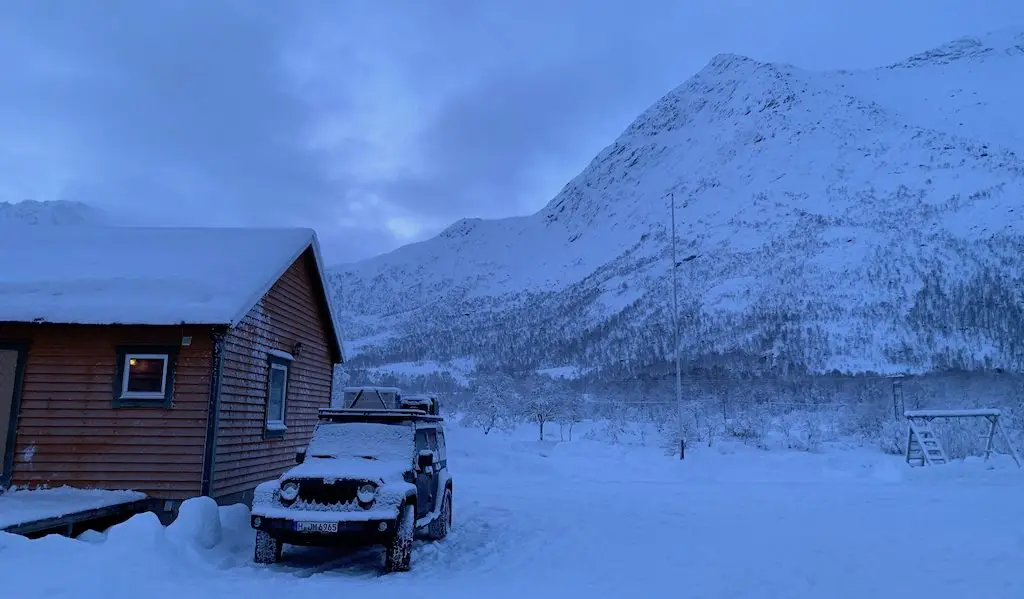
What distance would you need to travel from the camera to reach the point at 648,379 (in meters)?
62.8

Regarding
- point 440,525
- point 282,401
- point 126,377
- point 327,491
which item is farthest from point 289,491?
point 282,401

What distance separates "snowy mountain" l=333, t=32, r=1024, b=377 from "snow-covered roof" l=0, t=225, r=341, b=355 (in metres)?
34.0

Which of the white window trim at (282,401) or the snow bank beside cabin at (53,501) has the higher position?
the white window trim at (282,401)

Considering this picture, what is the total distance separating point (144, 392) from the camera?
1102 centimetres

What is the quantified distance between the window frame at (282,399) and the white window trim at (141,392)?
2.31 meters

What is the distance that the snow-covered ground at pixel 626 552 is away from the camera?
7.32 metres

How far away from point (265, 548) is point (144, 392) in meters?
3.96

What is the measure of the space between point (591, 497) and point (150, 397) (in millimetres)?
10047

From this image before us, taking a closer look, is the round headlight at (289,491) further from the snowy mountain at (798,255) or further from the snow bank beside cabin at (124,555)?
the snowy mountain at (798,255)

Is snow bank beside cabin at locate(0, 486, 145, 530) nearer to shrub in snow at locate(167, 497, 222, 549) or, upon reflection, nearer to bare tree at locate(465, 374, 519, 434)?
shrub in snow at locate(167, 497, 222, 549)

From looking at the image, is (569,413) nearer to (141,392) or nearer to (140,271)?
(140,271)

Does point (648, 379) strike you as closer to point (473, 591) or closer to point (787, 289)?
point (787, 289)

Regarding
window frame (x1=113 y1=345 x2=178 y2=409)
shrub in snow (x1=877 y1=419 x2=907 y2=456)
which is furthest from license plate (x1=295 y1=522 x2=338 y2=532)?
shrub in snow (x1=877 y1=419 x2=907 y2=456)

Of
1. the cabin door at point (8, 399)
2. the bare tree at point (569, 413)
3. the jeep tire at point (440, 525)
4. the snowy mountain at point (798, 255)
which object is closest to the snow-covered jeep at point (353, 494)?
the jeep tire at point (440, 525)
